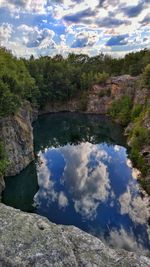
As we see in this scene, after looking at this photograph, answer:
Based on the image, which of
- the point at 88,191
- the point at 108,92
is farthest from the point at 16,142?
the point at 108,92

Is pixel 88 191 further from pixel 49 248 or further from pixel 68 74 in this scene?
pixel 68 74

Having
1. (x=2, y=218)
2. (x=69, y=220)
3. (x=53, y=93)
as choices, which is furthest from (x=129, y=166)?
(x=53, y=93)

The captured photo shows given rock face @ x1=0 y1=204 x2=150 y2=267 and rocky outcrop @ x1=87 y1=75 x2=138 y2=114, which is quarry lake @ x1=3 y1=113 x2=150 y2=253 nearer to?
rock face @ x1=0 y1=204 x2=150 y2=267

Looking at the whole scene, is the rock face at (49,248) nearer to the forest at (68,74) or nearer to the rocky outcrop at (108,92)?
the forest at (68,74)

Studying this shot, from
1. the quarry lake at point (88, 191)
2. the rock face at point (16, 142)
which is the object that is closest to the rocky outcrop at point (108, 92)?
the quarry lake at point (88, 191)

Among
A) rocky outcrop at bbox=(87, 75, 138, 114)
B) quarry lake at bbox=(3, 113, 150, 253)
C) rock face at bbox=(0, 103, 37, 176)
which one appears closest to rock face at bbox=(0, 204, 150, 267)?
quarry lake at bbox=(3, 113, 150, 253)

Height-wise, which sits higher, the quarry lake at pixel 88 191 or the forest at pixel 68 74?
the forest at pixel 68 74
